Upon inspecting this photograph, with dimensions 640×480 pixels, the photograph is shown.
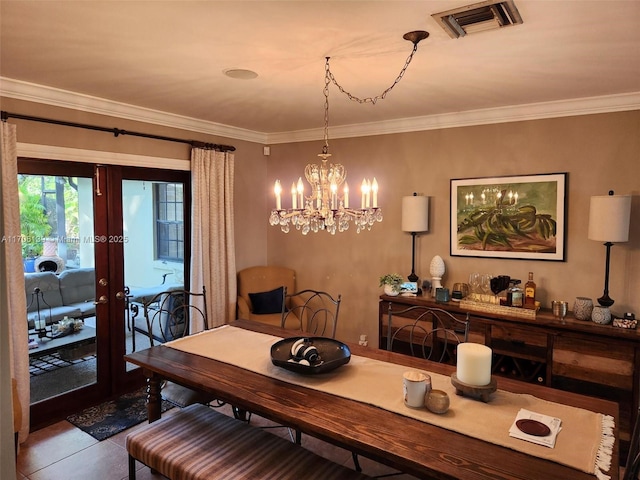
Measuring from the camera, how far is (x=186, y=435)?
222cm

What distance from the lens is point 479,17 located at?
6.18ft

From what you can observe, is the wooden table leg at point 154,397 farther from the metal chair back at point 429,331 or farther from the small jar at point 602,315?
the small jar at point 602,315

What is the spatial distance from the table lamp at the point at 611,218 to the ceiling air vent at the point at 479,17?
5.65 ft

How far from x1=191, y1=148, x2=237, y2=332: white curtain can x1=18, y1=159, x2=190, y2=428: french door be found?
0.30 m

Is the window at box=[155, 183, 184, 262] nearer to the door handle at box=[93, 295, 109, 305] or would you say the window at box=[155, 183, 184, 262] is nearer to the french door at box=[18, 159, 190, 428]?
the french door at box=[18, 159, 190, 428]

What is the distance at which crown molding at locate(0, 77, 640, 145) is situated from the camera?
10.1 feet

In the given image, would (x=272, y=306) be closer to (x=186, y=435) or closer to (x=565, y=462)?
(x=186, y=435)

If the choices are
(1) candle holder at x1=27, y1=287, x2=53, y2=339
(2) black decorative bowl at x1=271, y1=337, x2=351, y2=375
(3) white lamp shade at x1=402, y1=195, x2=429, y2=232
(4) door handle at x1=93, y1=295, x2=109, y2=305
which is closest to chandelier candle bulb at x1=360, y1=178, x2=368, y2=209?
(2) black decorative bowl at x1=271, y1=337, x2=351, y2=375

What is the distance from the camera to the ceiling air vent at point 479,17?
1778 mm

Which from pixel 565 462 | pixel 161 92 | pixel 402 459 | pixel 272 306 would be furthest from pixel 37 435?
pixel 565 462

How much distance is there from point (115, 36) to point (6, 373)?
1.92m

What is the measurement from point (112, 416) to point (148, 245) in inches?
57.9

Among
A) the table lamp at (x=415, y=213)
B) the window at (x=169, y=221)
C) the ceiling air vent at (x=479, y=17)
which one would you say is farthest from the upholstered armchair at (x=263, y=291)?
the ceiling air vent at (x=479, y=17)

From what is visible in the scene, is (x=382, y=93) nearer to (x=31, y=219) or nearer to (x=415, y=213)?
(x=415, y=213)
